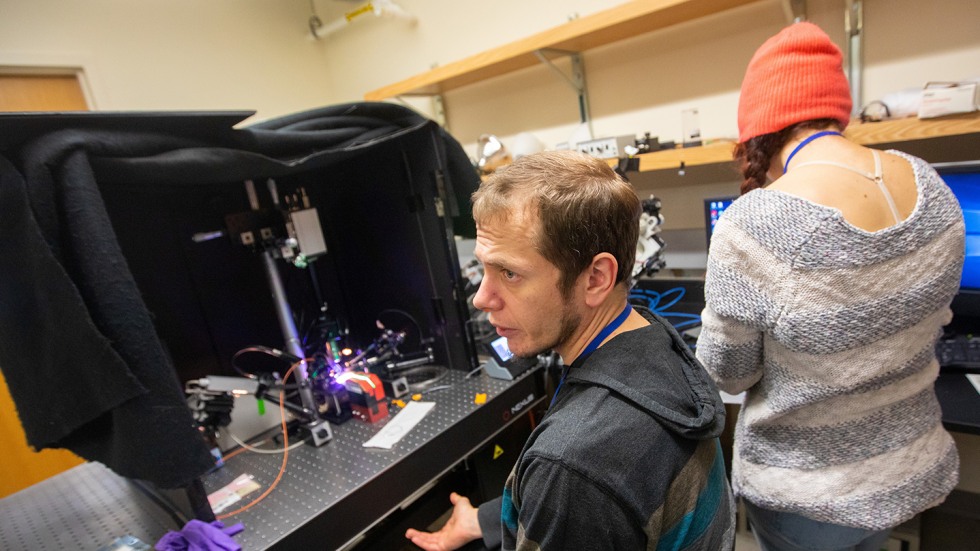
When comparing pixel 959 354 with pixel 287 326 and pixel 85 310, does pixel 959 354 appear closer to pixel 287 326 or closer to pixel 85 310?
pixel 287 326

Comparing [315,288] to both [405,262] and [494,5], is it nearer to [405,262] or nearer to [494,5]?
[405,262]

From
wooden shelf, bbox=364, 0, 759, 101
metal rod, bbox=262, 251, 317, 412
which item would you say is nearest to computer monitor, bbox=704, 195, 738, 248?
wooden shelf, bbox=364, 0, 759, 101

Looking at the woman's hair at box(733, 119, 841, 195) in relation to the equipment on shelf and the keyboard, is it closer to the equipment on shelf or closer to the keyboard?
the equipment on shelf

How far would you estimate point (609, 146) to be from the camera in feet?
5.74

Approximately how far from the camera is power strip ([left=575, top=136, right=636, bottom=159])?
1741 mm

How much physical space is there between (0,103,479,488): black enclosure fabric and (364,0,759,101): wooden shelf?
4.61 feet

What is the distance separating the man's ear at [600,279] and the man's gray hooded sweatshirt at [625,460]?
2.6 inches

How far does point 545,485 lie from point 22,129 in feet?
3.25

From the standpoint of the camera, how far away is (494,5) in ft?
7.95

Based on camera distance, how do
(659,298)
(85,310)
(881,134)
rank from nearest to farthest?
1. (85,310)
2. (881,134)
3. (659,298)

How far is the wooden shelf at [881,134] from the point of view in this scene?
1.21 metres

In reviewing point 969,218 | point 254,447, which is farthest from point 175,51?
point 969,218

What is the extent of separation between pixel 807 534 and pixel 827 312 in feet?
1.68

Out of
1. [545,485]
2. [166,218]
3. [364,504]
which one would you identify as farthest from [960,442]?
[166,218]
